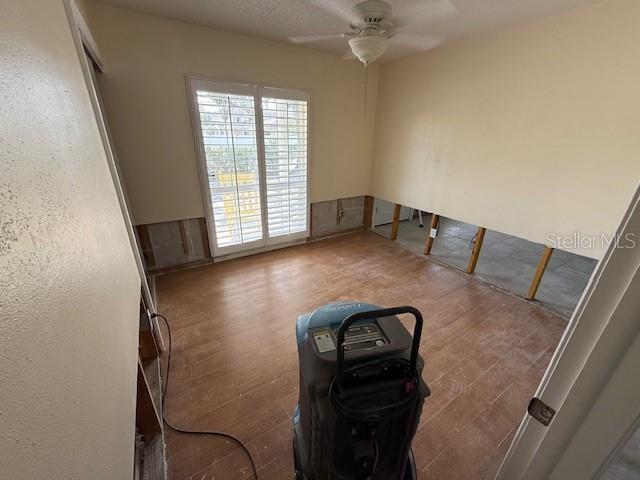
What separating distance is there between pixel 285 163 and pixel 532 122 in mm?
2354

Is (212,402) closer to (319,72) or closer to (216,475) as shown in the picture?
(216,475)

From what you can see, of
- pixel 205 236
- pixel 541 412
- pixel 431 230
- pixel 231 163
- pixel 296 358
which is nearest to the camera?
pixel 541 412

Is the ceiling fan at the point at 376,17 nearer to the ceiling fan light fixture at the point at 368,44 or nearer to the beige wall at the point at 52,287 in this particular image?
the ceiling fan light fixture at the point at 368,44

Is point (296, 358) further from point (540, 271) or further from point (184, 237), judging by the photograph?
point (540, 271)

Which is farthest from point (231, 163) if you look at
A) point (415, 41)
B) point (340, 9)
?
point (415, 41)

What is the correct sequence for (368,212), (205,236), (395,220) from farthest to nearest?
(368,212) → (395,220) → (205,236)

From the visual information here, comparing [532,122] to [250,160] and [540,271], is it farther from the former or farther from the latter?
[250,160]

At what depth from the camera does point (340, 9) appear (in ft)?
6.08

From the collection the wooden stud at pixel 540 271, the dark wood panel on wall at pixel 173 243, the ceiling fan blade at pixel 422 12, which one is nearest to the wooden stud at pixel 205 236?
the dark wood panel on wall at pixel 173 243

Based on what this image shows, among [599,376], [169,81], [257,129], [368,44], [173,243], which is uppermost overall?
[368,44]

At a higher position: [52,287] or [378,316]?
[52,287]

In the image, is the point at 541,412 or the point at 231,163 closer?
the point at 541,412

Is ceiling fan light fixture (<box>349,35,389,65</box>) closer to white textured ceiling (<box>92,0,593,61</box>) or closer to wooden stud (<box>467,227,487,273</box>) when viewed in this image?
white textured ceiling (<box>92,0,593,61</box>)

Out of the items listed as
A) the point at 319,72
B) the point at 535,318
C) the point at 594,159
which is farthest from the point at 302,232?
the point at 594,159
